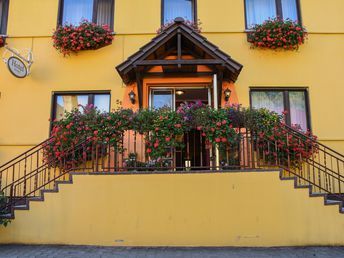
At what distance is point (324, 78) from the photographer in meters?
8.75

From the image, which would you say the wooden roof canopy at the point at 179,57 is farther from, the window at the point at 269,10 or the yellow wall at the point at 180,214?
the yellow wall at the point at 180,214

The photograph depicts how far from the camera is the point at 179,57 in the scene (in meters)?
7.63

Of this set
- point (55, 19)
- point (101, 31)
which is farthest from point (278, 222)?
point (55, 19)

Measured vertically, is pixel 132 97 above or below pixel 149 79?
below

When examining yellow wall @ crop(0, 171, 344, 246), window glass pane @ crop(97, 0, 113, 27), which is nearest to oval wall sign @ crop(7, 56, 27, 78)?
window glass pane @ crop(97, 0, 113, 27)

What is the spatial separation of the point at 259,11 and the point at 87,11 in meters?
5.21

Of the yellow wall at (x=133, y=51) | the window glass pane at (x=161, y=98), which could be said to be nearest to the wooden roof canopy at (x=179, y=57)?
the window glass pane at (x=161, y=98)

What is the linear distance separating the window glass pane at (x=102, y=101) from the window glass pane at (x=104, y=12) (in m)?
2.19

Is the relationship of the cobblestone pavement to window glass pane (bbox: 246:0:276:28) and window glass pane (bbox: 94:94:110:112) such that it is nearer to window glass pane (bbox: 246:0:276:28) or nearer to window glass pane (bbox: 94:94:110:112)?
window glass pane (bbox: 94:94:110:112)

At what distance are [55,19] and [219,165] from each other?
661 cm

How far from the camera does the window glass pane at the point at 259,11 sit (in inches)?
366

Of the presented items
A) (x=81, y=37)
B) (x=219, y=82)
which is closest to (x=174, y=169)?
(x=219, y=82)

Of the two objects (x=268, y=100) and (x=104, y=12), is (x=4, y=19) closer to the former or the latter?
(x=104, y=12)

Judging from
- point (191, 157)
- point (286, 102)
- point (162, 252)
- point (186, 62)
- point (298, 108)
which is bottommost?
point (162, 252)
